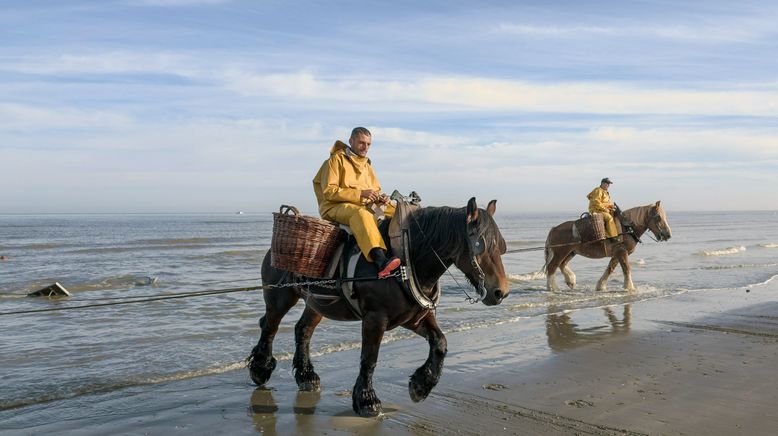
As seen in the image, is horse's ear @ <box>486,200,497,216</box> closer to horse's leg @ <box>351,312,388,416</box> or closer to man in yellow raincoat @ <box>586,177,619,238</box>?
horse's leg @ <box>351,312,388,416</box>

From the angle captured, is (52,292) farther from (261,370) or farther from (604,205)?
(604,205)

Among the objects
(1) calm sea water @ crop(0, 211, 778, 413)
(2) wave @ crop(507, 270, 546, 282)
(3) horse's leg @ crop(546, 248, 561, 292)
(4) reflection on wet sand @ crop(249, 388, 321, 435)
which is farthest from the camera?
(2) wave @ crop(507, 270, 546, 282)

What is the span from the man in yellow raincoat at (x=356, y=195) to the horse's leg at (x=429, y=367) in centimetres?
84

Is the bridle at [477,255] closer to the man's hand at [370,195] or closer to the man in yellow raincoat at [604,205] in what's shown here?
the man's hand at [370,195]

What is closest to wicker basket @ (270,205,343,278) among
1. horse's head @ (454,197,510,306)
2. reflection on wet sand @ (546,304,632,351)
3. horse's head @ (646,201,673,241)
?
horse's head @ (454,197,510,306)

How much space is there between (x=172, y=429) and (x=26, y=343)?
5206mm

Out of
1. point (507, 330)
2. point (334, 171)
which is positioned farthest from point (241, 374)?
point (507, 330)

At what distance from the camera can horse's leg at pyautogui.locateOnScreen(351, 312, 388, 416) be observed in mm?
5566

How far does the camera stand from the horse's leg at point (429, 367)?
19.1 feet

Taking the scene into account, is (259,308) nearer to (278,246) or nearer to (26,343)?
(26,343)

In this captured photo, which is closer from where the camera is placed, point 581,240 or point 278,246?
point 278,246

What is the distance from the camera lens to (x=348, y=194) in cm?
582

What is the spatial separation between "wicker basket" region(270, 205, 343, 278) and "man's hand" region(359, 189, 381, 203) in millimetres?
416

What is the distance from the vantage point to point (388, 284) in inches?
217
